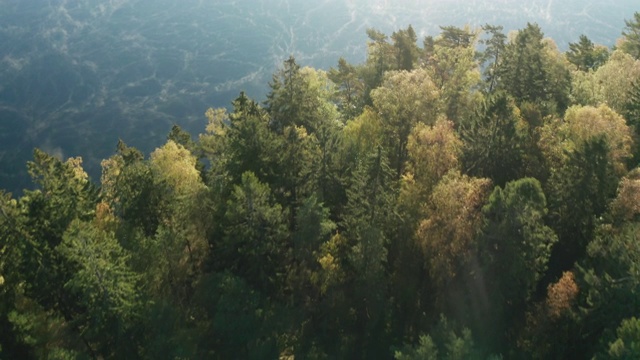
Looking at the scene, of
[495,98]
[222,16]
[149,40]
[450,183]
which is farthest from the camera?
[222,16]

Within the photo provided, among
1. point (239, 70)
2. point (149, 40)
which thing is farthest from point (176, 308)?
point (149, 40)

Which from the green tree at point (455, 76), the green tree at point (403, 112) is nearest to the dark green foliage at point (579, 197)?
the green tree at point (455, 76)

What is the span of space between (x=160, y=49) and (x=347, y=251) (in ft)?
380

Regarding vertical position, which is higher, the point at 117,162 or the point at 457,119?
the point at 117,162

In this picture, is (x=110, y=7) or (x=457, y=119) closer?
(x=457, y=119)

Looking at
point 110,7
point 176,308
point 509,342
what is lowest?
point 509,342

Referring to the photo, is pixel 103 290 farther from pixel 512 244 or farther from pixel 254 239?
pixel 512 244

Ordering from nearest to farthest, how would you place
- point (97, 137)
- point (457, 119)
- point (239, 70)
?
1. point (457, 119)
2. point (97, 137)
3. point (239, 70)

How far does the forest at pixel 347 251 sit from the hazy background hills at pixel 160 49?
235ft

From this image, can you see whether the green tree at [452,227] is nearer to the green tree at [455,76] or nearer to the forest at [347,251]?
the forest at [347,251]

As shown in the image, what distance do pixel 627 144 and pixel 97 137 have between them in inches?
3831

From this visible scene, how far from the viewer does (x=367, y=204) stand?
3647 centimetres

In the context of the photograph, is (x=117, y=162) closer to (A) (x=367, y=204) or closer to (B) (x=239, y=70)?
(A) (x=367, y=204)

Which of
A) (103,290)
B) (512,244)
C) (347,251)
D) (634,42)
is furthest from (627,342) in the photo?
(634,42)
